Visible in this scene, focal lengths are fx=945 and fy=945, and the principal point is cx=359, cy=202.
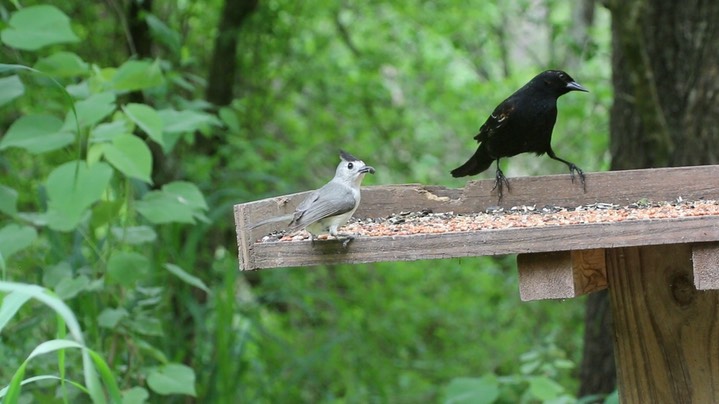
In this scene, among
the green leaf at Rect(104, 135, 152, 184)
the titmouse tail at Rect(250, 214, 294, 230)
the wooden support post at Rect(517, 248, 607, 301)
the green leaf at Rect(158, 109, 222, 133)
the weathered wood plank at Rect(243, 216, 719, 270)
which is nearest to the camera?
the weathered wood plank at Rect(243, 216, 719, 270)

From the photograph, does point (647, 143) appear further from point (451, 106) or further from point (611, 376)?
point (451, 106)

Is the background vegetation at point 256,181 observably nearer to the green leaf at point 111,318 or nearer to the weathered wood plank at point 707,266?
the green leaf at point 111,318

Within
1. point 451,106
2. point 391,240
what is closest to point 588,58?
point 391,240

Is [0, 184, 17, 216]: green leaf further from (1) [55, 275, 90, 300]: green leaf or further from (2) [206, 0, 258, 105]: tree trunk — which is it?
(2) [206, 0, 258, 105]: tree trunk

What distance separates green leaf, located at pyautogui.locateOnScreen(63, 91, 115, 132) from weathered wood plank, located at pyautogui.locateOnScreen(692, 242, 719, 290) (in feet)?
6.24

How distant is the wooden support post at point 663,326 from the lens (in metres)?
2.43

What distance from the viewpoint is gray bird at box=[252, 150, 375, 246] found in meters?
2.33

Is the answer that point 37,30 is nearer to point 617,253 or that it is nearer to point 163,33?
point 163,33

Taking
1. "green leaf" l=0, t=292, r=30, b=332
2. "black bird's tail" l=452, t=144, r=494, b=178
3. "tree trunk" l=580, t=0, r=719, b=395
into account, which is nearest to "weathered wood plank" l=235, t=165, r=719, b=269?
"black bird's tail" l=452, t=144, r=494, b=178

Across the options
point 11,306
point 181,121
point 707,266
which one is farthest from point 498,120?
point 11,306

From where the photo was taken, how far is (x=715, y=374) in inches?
95.4

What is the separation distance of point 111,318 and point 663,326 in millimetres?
1940

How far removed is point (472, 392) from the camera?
3682 millimetres

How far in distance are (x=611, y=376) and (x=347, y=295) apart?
3.22 metres
